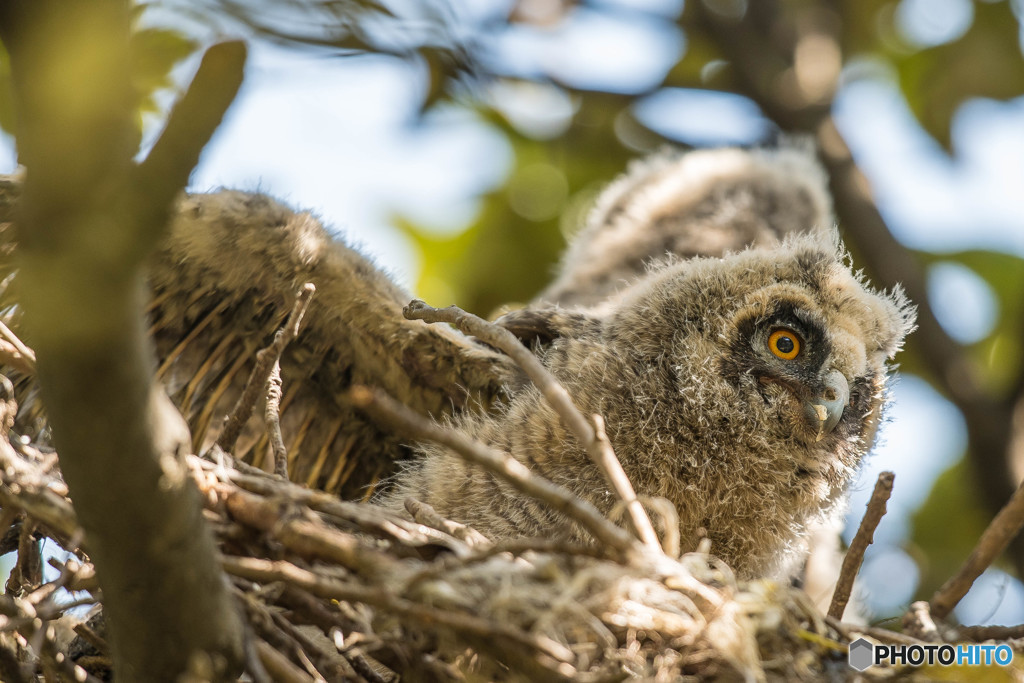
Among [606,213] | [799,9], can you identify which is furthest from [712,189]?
[799,9]

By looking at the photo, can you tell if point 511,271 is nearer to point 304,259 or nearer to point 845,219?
point 845,219

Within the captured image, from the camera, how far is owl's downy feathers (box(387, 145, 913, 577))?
2553 millimetres

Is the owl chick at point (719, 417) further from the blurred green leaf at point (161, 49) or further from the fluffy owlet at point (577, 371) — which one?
the blurred green leaf at point (161, 49)

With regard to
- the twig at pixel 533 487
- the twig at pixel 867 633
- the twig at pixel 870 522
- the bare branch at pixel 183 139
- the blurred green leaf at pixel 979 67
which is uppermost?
the blurred green leaf at pixel 979 67

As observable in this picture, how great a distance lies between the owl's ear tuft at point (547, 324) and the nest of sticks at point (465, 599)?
3.05 feet

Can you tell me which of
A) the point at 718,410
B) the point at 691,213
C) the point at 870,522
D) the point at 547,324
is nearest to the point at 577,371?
the point at 547,324

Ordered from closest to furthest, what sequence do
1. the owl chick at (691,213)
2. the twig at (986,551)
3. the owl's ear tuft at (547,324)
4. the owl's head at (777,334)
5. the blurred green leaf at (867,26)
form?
the twig at (986,551), the owl's head at (777,334), the owl's ear tuft at (547,324), the owl chick at (691,213), the blurred green leaf at (867,26)

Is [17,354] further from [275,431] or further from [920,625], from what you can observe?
[920,625]

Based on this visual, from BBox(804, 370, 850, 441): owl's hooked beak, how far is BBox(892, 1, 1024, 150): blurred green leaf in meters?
2.57

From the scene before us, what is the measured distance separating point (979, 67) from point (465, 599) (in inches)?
157

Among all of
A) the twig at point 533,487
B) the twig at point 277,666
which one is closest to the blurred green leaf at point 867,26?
the twig at point 533,487

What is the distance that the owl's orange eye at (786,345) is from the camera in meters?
2.61

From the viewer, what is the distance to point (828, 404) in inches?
97.4

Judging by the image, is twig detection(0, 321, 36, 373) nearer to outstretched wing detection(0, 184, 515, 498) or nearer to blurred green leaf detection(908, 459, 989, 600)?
outstretched wing detection(0, 184, 515, 498)
